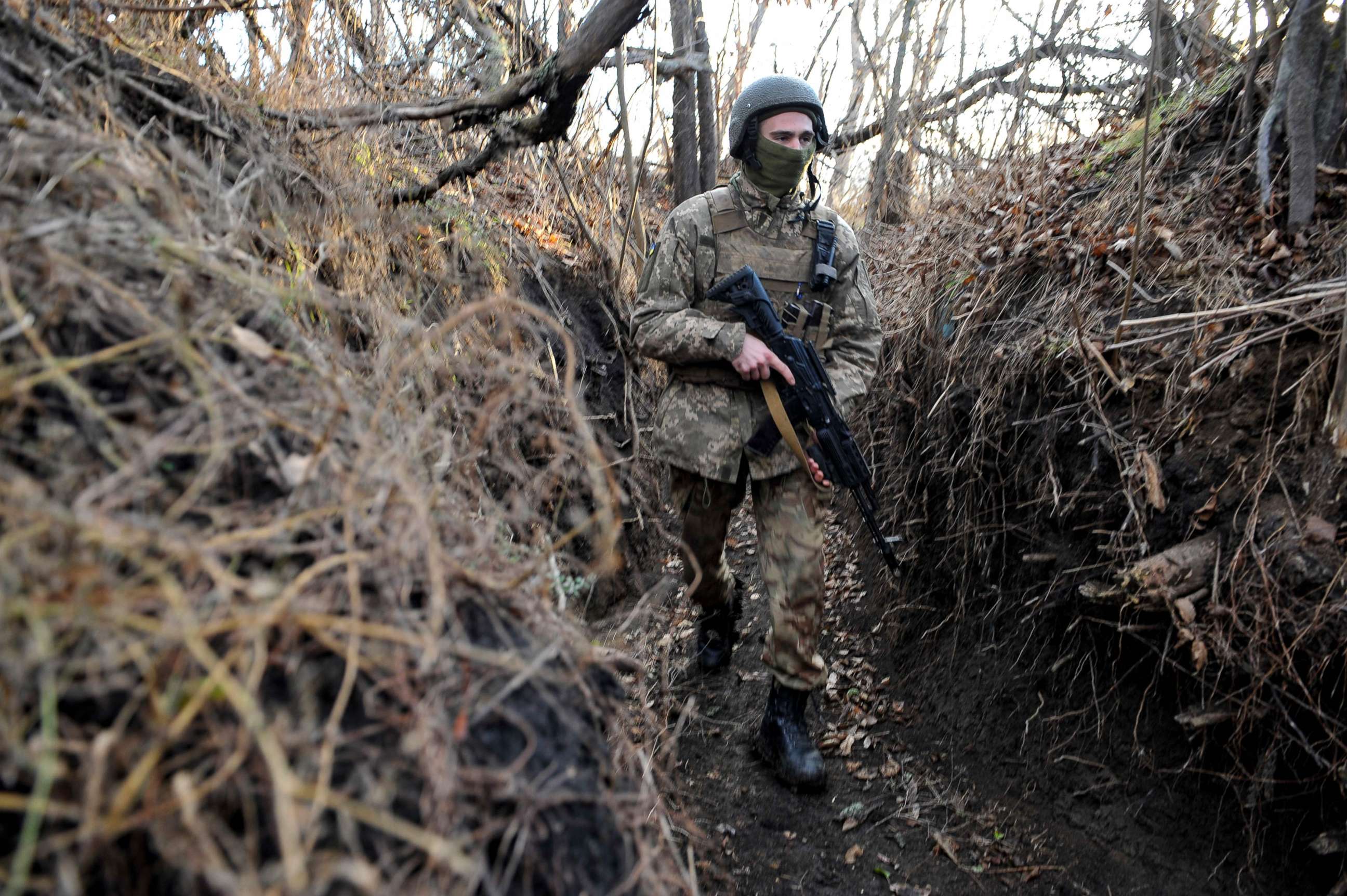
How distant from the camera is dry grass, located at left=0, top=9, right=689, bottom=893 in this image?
93 cm

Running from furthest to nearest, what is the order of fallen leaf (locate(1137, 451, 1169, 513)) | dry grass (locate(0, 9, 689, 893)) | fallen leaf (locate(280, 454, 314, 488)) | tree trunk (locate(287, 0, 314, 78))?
tree trunk (locate(287, 0, 314, 78)), fallen leaf (locate(1137, 451, 1169, 513)), fallen leaf (locate(280, 454, 314, 488)), dry grass (locate(0, 9, 689, 893))

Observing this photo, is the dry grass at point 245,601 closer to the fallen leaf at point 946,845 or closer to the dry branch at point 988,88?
the fallen leaf at point 946,845

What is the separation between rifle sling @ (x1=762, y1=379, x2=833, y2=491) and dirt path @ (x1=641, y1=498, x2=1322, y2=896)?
1.11 metres

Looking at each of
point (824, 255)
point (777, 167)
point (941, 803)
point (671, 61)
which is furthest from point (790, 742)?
point (671, 61)

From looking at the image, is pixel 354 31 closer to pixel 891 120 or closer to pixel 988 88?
pixel 891 120

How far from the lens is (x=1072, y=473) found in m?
3.09

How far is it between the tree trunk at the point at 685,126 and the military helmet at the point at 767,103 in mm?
2694

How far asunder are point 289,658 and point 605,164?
5328mm

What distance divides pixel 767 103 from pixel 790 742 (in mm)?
2584

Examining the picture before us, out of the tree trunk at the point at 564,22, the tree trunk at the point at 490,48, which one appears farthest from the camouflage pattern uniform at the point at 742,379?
the tree trunk at the point at 564,22

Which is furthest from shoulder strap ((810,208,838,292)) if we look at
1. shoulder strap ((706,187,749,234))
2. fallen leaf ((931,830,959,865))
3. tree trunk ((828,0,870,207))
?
tree trunk ((828,0,870,207))

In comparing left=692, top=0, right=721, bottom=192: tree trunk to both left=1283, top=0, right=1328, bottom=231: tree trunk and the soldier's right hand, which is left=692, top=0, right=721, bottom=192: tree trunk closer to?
the soldier's right hand

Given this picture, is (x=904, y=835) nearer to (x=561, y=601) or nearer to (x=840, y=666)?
(x=840, y=666)

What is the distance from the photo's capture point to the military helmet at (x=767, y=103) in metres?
3.26
